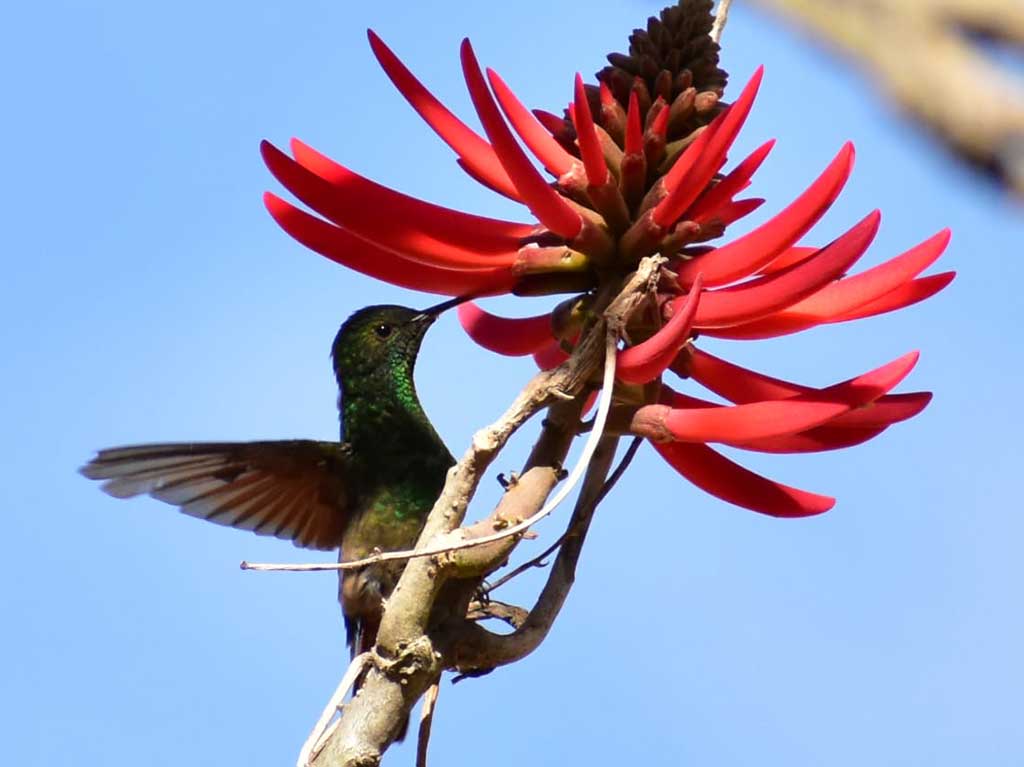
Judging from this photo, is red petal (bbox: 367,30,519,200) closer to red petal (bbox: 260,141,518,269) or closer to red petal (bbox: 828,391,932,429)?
red petal (bbox: 260,141,518,269)

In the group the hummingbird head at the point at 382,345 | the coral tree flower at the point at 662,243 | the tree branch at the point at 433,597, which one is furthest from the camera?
the hummingbird head at the point at 382,345

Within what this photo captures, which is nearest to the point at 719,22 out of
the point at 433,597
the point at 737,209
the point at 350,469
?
the point at 737,209

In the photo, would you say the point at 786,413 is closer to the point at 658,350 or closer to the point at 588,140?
the point at 658,350

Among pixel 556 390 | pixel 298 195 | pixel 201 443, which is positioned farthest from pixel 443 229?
pixel 201 443

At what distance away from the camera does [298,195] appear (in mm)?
1831

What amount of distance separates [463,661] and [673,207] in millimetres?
673

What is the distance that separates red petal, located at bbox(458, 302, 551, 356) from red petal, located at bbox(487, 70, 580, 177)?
0.82ft

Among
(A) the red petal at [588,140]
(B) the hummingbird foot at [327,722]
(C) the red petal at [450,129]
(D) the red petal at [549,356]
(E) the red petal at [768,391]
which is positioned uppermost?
(C) the red petal at [450,129]

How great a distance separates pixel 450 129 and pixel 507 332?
0.36 metres

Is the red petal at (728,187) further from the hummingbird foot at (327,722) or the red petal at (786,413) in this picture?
the hummingbird foot at (327,722)

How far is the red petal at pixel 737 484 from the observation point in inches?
73.7

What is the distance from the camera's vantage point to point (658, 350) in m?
1.67

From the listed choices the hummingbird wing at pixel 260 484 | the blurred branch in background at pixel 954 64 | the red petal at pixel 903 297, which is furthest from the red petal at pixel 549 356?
the blurred branch in background at pixel 954 64

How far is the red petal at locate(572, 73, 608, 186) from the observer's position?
1.73 meters
